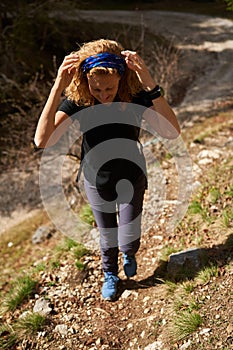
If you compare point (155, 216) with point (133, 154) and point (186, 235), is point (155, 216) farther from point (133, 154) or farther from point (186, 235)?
point (133, 154)

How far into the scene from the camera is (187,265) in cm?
361

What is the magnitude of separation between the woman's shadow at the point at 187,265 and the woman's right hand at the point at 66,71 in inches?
72.3

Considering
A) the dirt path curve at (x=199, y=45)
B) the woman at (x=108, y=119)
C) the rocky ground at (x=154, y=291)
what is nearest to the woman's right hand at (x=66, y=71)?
the woman at (x=108, y=119)

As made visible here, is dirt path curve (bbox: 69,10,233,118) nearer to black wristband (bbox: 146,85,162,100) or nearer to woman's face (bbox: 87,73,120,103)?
black wristband (bbox: 146,85,162,100)

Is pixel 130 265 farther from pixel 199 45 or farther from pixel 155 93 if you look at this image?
pixel 199 45

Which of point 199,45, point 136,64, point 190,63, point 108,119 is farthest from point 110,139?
point 199,45

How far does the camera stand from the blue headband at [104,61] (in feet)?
8.68

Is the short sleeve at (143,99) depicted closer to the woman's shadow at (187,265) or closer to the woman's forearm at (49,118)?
the woman's forearm at (49,118)

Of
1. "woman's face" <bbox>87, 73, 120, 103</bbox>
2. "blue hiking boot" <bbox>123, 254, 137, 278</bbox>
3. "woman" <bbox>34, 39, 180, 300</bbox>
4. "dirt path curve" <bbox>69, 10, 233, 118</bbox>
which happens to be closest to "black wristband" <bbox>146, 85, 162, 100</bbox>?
"woman" <bbox>34, 39, 180, 300</bbox>

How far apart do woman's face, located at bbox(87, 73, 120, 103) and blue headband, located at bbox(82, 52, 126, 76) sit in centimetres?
5

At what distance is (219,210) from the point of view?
168 inches

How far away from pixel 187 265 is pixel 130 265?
49cm

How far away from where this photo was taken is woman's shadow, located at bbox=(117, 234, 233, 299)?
11.5 ft

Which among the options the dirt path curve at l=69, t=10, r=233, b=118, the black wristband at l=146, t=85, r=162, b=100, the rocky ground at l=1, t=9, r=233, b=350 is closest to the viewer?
the black wristband at l=146, t=85, r=162, b=100
